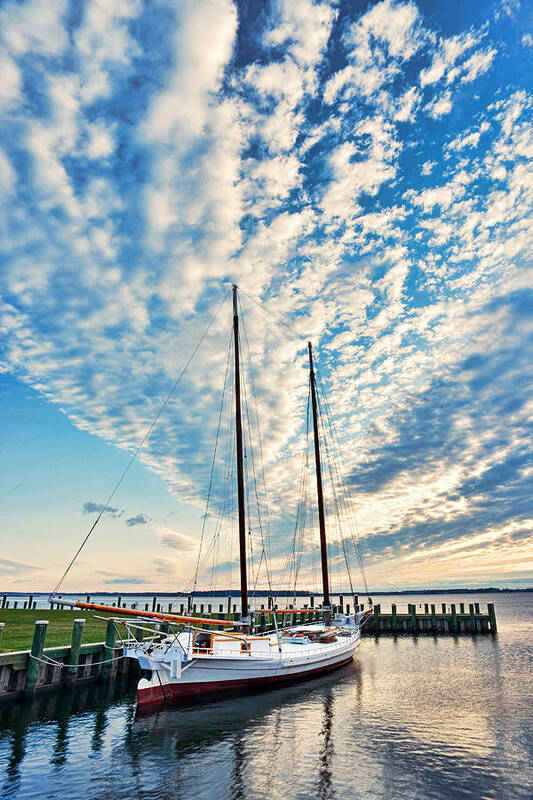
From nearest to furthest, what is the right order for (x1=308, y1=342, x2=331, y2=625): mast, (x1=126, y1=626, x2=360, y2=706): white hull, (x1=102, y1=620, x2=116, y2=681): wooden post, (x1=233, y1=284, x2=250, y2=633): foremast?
(x1=126, y1=626, x2=360, y2=706): white hull < (x1=102, y1=620, x2=116, y2=681): wooden post < (x1=233, y1=284, x2=250, y2=633): foremast < (x1=308, y1=342, x2=331, y2=625): mast

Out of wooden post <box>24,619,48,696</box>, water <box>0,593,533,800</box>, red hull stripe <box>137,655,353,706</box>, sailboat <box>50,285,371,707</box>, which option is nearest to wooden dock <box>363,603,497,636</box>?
sailboat <box>50,285,371,707</box>

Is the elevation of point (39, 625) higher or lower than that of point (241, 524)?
lower

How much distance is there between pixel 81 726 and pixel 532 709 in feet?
60.5

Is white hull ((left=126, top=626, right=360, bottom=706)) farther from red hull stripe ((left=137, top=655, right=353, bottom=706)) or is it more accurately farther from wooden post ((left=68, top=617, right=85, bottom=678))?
wooden post ((left=68, top=617, right=85, bottom=678))

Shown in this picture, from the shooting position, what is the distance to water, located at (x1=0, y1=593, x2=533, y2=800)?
37.2 feet

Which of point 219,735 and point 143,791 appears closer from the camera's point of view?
point 143,791

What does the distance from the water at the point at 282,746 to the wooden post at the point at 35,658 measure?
82 cm

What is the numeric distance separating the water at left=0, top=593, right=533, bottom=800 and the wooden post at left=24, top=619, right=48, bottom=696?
32.3 inches

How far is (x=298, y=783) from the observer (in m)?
11.6

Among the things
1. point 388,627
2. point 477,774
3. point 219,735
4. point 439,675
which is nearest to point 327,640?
point 439,675

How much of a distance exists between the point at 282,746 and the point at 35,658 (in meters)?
10.5

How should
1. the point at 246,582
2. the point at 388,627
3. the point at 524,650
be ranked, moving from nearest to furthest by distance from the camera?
the point at 246,582, the point at 524,650, the point at 388,627

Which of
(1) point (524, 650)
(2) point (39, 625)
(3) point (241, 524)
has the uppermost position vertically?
(3) point (241, 524)

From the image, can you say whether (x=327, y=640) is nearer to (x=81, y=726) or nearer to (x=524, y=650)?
(x=81, y=726)
